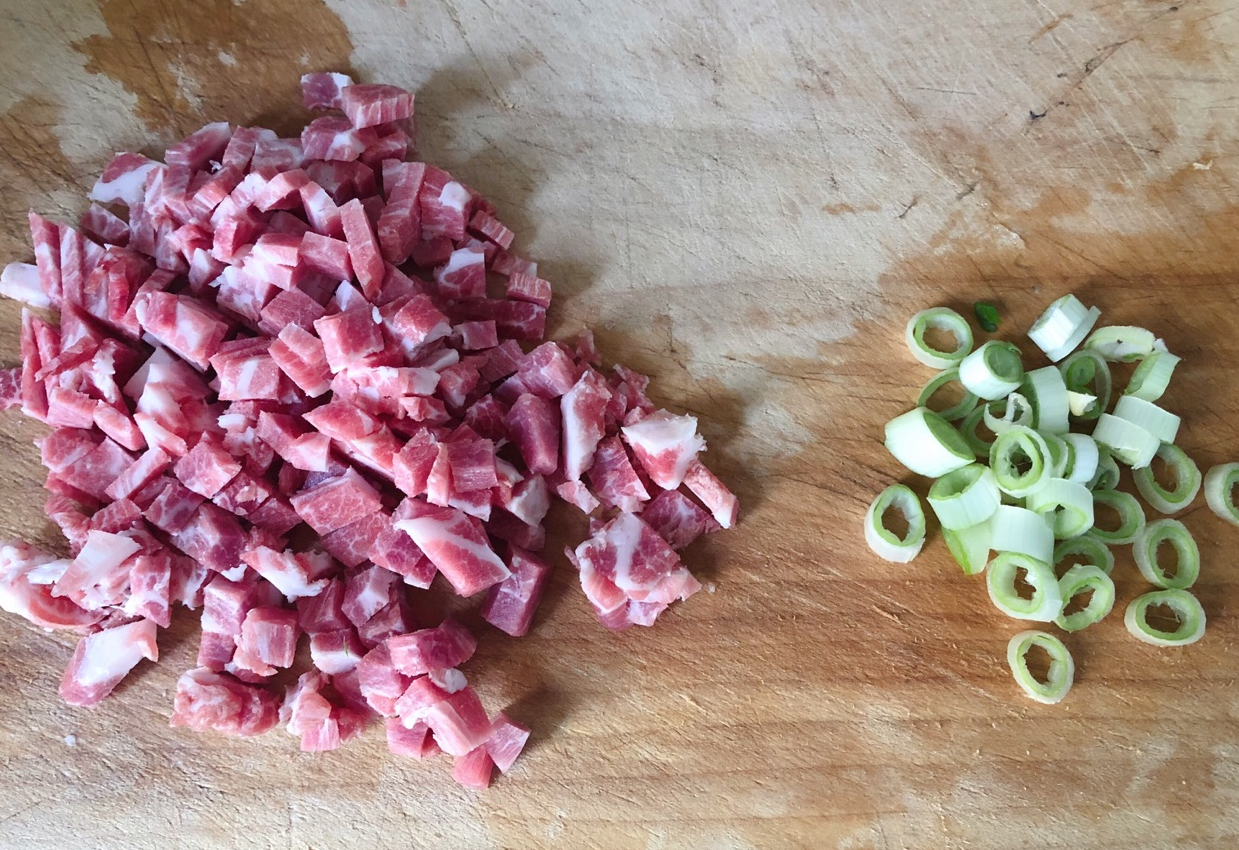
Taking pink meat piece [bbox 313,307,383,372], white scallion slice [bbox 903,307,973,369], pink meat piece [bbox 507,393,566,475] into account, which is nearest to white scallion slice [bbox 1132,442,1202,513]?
white scallion slice [bbox 903,307,973,369]

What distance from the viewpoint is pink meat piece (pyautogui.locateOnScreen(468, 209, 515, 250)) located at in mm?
2668

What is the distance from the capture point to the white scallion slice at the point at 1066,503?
2.48m

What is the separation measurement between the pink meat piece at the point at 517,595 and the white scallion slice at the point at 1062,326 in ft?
5.91

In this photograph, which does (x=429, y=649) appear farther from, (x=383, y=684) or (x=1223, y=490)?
(x=1223, y=490)

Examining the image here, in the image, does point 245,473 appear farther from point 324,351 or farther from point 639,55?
point 639,55

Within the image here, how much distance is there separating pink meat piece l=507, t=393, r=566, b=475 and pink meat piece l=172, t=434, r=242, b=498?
0.83 m

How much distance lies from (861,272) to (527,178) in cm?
119

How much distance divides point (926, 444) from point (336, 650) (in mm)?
1917

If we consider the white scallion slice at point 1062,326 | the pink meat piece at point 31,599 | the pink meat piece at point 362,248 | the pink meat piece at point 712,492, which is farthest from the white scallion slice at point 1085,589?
the pink meat piece at point 31,599

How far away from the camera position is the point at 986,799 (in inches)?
97.2

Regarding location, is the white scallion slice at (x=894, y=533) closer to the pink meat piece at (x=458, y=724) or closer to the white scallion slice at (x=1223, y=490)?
the white scallion slice at (x=1223, y=490)

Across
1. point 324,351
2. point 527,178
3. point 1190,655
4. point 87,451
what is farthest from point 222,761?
point 1190,655

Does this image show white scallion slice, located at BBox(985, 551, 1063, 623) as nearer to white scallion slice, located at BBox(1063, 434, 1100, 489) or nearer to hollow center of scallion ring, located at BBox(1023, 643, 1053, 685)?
hollow center of scallion ring, located at BBox(1023, 643, 1053, 685)

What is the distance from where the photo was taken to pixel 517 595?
243 cm
